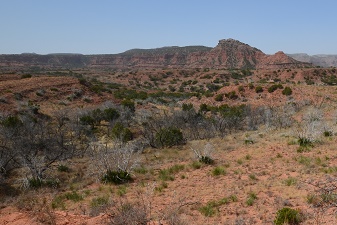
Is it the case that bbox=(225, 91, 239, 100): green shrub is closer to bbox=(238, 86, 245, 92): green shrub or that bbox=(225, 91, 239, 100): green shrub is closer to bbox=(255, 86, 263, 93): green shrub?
bbox=(238, 86, 245, 92): green shrub

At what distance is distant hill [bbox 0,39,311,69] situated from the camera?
113 m

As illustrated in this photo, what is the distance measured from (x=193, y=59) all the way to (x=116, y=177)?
427ft

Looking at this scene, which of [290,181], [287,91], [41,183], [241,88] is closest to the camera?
[290,181]

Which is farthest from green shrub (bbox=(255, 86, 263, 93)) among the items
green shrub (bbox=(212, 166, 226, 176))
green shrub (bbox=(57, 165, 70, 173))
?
green shrub (bbox=(57, 165, 70, 173))

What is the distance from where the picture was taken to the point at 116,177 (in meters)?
13.4

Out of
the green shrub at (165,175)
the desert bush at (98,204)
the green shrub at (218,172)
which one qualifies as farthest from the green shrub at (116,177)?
the green shrub at (218,172)

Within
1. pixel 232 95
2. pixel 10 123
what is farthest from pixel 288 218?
pixel 232 95

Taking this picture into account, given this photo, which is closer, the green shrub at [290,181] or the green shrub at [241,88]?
the green shrub at [290,181]

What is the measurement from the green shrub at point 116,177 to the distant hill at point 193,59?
94.4 meters

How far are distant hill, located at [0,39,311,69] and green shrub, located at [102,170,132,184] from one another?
94.4m

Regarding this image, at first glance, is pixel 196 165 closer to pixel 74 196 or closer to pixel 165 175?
pixel 165 175

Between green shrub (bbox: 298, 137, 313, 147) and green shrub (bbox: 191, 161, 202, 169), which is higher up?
green shrub (bbox: 298, 137, 313, 147)

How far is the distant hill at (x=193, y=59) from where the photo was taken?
371ft

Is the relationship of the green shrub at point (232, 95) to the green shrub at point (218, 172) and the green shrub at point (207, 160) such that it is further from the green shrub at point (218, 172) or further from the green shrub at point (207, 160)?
the green shrub at point (218, 172)
